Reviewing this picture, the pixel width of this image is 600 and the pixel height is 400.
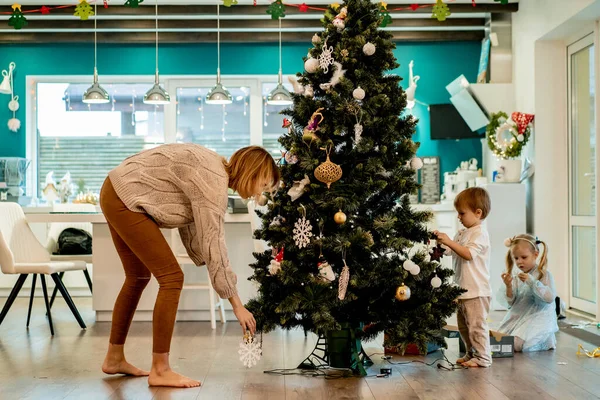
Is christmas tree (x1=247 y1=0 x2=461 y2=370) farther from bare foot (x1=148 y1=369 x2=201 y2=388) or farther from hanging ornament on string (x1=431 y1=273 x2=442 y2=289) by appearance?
bare foot (x1=148 y1=369 x2=201 y2=388)

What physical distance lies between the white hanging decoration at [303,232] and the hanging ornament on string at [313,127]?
31 centimetres

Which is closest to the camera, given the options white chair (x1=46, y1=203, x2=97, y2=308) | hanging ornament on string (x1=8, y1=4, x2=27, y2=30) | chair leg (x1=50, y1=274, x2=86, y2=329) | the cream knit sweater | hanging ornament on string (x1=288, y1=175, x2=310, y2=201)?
the cream knit sweater

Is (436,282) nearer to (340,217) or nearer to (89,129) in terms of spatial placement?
(340,217)

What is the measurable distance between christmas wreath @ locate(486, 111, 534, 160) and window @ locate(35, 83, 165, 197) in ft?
12.8

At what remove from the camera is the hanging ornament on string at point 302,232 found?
3.22 meters

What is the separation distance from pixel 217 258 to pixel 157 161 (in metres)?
0.48

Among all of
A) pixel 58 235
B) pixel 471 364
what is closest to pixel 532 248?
pixel 471 364

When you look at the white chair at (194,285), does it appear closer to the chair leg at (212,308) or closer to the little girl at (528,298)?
the chair leg at (212,308)

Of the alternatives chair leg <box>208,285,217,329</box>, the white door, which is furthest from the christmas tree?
the white door

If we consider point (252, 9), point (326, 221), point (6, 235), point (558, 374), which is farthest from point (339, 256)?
point (252, 9)

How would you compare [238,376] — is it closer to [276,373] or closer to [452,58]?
[276,373]

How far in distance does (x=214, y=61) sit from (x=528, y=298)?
214 inches

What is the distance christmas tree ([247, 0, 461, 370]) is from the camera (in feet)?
10.6

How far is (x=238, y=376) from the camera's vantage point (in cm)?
330
